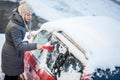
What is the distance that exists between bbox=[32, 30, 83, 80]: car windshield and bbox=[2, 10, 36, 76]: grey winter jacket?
0.33 meters

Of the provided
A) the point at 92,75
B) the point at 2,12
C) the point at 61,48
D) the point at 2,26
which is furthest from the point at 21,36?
the point at 2,12

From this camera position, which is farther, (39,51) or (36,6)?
(36,6)

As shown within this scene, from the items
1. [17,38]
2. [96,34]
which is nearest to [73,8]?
[17,38]

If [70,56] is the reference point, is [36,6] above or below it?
below

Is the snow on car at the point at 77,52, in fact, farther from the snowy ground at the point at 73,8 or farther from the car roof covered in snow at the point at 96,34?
the snowy ground at the point at 73,8

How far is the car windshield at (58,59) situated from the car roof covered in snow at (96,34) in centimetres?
22

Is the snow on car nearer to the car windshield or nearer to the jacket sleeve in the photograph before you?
the car windshield

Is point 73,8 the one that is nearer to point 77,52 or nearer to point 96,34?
point 96,34

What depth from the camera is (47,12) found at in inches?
500

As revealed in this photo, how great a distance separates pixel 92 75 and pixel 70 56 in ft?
1.95

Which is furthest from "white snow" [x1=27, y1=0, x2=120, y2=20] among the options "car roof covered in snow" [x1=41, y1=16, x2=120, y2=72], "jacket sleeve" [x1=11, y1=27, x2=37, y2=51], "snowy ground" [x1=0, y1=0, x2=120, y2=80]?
"jacket sleeve" [x1=11, y1=27, x2=37, y2=51]

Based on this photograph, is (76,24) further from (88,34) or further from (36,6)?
(36,6)

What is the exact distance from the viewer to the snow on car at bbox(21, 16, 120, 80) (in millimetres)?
4379

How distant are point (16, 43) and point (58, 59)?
68cm
